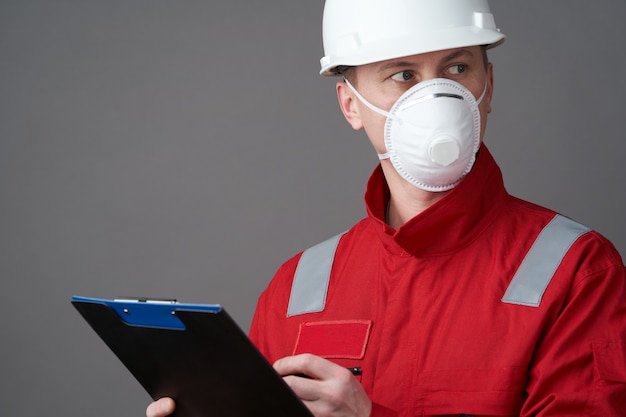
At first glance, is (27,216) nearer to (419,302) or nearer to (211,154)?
(211,154)

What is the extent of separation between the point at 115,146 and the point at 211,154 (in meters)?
0.35

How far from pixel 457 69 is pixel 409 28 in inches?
5.7

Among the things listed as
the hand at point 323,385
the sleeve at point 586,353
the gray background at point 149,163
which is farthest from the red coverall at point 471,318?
the gray background at point 149,163

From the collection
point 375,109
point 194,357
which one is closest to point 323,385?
point 194,357

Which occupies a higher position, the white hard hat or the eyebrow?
the white hard hat

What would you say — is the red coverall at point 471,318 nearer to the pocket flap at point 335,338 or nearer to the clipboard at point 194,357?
the pocket flap at point 335,338

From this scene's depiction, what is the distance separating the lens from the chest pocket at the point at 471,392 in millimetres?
2104

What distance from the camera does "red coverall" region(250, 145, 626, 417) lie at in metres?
2.05

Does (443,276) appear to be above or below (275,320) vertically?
above

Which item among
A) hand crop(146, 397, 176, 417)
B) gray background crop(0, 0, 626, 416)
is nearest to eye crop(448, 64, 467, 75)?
hand crop(146, 397, 176, 417)

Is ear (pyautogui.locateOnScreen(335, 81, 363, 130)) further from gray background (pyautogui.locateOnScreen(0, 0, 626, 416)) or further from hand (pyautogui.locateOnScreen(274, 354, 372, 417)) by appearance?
gray background (pyautogui.locateOnScreen(0, 0, 626, 416))

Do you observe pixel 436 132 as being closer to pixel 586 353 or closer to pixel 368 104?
pixel 368 104

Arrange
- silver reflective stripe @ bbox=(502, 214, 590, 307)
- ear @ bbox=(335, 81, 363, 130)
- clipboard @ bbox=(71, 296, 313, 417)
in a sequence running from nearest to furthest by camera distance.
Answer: clipboard @ bbox=(71, 296, 313, 417) < silver reflective stripe @ bbox=(502, 214, 590, 307) < ear @ bbox=(335, 81, 363, 130)

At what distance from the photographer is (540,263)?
2.18 metres
